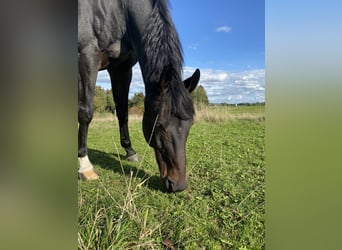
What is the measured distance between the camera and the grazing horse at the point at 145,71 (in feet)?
6.61

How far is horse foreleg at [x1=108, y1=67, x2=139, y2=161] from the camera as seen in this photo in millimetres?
2353

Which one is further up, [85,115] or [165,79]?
[165,79]

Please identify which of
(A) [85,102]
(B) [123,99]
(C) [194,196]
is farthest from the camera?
(B) [123,99]

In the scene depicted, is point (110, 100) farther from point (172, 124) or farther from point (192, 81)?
point (192, 81)

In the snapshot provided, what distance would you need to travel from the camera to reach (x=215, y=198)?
1.90m

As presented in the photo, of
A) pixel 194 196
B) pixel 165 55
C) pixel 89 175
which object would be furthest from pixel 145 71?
pixel 194 196

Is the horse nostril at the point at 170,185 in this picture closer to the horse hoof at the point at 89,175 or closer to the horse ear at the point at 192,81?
the horse hoof at the point at 89,175

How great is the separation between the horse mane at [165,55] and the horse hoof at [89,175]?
70 centimetres

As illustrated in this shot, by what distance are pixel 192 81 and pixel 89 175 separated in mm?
979

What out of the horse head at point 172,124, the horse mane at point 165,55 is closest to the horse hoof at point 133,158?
the horse head at point 172,124

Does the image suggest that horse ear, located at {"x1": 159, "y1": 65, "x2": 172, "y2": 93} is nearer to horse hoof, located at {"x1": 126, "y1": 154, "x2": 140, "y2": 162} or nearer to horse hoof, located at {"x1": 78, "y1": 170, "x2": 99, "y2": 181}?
horse hoof, located at {"x1": 126, "y1": 154, "x2": 140, "y2": 162}

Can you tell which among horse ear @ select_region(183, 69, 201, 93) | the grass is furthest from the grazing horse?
the grass

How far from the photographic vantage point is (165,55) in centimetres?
212

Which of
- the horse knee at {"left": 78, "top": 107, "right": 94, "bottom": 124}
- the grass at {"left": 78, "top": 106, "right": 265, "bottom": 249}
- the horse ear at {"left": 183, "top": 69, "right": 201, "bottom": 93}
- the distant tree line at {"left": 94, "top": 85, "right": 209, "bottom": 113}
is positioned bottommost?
the grass at {"left": 78, "top": 106, "right": 265, "bottom": 249}
